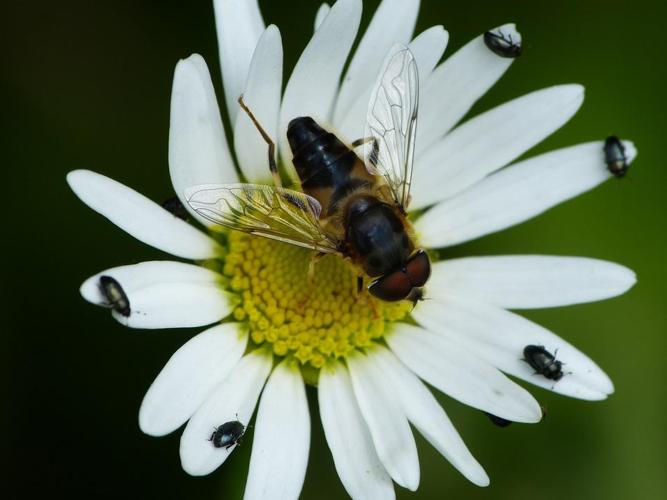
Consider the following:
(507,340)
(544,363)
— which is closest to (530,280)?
(507,340)

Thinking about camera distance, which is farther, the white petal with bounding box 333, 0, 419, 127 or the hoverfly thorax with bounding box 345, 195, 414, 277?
the white petal with bounding box 333, 0, 419, 127

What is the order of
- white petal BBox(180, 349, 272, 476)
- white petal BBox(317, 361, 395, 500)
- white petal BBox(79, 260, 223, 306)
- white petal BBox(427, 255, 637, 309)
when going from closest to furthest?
white petal BBox(79, 260, 223, 306) < white petal BBox(180, 349, 272, 476) < white petal BBox(317, 361, 395, 500) < white petal BBox(427, 255, 637, 309)

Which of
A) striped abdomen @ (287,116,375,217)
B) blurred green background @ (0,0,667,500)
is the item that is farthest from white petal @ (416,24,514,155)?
blurred green background @ (0,0,667,500)

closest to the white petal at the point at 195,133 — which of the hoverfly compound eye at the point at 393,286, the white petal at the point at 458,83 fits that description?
the hoverfly compound eye at the point at 393,286

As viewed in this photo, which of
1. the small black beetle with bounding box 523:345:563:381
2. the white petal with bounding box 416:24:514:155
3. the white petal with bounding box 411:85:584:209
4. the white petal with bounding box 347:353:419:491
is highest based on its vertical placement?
the white petal with bounding box 416:24:514:155

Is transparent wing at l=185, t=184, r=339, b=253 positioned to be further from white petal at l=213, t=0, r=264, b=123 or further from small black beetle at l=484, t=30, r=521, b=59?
small black beetle at l=484, t=30, r=521, b=59

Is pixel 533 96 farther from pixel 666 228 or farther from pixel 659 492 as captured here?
pixel 659 492
